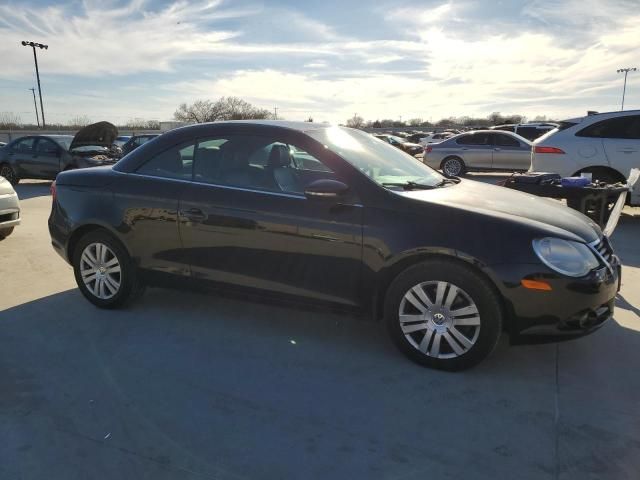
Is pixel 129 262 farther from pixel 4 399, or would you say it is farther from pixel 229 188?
pixel 4 399

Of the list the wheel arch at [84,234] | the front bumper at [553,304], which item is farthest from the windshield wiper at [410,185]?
the wheel arch at [84,234]

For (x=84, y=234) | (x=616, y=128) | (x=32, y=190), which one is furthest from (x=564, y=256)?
(x=32, y=190)

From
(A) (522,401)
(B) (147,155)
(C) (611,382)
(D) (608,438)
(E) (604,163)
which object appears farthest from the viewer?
(E) (604,163)

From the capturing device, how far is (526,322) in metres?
2.99

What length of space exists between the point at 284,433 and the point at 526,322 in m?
1.56

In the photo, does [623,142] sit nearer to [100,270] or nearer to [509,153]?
[100,270]

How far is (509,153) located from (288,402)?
1424 centimetres

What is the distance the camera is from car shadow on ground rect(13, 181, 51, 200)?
1195cm

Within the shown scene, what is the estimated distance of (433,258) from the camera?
3121mm

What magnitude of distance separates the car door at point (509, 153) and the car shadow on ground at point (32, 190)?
1266 cm

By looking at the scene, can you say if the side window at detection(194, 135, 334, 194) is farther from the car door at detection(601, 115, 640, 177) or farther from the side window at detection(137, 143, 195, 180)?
the car door at detection(601, 115, 640, 177)

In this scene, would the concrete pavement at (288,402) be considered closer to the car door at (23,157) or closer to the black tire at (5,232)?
the black tire at (5,232)

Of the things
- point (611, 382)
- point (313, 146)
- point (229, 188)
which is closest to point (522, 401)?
point (611, 382)

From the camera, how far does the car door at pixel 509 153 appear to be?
15172mm
